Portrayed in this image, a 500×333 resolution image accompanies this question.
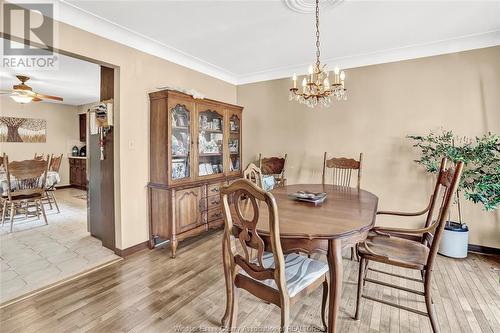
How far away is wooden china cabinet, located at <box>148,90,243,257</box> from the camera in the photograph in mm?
2816

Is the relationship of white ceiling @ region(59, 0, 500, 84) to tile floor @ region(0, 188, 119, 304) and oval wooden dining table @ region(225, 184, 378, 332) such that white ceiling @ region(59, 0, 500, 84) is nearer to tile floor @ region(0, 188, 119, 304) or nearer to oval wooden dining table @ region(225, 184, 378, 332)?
oval wooden dining table @ region(225, 184, 378, 332)

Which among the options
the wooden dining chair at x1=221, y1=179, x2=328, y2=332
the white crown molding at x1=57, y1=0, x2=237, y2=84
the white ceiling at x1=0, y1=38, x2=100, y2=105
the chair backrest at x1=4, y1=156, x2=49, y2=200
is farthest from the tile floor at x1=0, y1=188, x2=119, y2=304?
the white ceiling at x1=0, y1=38, x2=100, y2=105

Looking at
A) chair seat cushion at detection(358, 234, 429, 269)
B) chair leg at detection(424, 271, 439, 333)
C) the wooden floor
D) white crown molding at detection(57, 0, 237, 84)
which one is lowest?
the wooden floor

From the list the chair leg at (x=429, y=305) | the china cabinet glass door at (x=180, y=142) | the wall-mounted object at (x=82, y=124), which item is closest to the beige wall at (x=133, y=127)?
the china cabinet glass door at (x=180, y=142)

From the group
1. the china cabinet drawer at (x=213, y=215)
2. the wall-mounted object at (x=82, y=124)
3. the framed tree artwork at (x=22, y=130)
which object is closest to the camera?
the china cabinet drawer at (x=213, y=215)

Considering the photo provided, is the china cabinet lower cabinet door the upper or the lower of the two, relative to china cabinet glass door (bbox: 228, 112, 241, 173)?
lower

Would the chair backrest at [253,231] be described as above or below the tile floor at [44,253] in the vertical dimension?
above

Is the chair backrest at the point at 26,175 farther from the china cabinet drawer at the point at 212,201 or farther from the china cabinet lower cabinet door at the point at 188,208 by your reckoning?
the china cabinet drawer at the point at 212,201

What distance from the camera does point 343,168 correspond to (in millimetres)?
3043

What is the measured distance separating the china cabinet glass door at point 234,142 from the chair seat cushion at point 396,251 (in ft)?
7.66

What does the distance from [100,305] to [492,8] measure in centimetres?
415

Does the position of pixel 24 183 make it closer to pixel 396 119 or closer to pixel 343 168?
pixel 343 168

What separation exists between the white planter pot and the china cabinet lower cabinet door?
2804 mm

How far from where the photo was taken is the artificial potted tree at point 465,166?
8.07 feet
